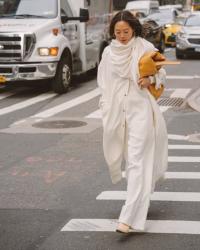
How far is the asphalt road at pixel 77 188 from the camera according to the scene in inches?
218

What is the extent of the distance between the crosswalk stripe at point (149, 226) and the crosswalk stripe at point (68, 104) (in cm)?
Result: 684

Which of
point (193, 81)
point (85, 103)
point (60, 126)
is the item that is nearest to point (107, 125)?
point (60, 126)

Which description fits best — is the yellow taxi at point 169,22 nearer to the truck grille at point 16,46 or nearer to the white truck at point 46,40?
the white truck at point 46,40

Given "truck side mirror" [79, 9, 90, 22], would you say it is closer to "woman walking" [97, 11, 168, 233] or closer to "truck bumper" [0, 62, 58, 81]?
"truck bumper" [0, 62, 58, 81]

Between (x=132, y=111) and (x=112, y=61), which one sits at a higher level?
(x=112, y=61)

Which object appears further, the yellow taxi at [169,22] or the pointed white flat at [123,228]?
the yellow taxi at [169,22]

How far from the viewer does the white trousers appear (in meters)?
5.44

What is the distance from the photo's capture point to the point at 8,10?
53.8 feet

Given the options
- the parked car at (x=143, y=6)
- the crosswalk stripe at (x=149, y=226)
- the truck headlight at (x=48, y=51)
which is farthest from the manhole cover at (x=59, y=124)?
the parked car at (x=143, y=6)

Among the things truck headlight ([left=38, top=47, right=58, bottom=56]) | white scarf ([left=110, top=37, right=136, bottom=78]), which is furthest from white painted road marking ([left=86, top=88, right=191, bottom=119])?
white scarf ([left=110, top=37, right=136, bottom=78])

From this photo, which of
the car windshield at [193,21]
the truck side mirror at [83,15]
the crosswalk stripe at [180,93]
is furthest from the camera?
the car windshield at [193,21]

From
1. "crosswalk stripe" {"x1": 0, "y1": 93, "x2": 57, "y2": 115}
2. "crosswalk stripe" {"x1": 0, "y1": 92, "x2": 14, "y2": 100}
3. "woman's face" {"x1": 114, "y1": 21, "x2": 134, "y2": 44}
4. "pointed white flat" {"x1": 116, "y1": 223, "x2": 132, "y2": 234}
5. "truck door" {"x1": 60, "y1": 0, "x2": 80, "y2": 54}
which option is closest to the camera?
"pointed white flat" {"x1": 116, "y1": 223, "x2": 132, "y2": 234}

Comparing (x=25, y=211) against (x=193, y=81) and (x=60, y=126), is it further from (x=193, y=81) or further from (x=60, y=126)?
(x=193, y=81)

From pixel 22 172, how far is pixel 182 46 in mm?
17316
